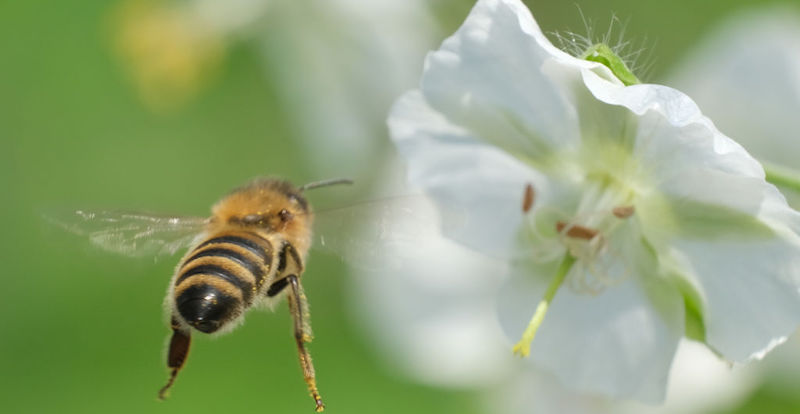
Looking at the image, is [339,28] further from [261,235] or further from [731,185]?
[731,185]

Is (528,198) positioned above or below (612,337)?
above

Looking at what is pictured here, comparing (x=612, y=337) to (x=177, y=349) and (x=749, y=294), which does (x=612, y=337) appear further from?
(x=177, y=349)

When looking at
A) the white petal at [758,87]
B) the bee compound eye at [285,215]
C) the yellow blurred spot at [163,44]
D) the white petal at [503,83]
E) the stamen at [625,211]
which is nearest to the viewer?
the white petal at [503,83]

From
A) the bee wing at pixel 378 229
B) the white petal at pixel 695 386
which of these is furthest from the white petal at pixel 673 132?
the white petal at pixel 695 386

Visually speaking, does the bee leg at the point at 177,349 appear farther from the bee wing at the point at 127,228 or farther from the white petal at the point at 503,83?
the white petal at the point at 503,83

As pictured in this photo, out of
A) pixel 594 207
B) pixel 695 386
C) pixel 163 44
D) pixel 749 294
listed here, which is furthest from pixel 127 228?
pixel 163 44
